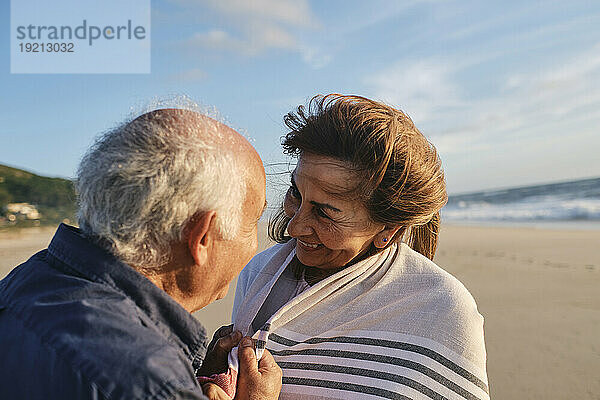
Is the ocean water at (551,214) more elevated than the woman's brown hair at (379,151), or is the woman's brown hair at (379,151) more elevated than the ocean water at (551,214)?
the woman's brown hair at (379,151)

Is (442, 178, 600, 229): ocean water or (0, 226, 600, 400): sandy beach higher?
(442, 178, 600, 229): ocean water

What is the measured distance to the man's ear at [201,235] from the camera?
1.63 meters

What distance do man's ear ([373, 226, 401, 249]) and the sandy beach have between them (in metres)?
3.24

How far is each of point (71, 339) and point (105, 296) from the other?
17 cm

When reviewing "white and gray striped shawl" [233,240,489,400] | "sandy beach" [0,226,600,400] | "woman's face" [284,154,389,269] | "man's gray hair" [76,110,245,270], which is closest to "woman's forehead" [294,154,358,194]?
"woman's face" [284,154,389,269]

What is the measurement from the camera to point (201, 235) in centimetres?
165

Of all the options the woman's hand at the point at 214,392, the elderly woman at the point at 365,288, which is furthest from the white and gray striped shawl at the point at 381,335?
the woman's hand at the point at 214,392

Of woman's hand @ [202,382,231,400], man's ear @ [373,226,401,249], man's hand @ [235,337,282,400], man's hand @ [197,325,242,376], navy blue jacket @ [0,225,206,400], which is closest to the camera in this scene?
navy blue jacket @ [0,225,206,400]

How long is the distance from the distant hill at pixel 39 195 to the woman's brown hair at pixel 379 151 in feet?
50.6

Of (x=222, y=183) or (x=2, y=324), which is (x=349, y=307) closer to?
(x=222, y=183)

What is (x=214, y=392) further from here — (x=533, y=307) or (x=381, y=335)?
(x=533, y=307)

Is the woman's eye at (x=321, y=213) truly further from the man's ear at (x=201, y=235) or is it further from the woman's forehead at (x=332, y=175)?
the man's ear at (x=201, y=235)

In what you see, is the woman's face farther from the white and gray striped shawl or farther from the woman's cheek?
the white and gray striped shawl

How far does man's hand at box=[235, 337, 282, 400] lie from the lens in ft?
Answer: 6.87
